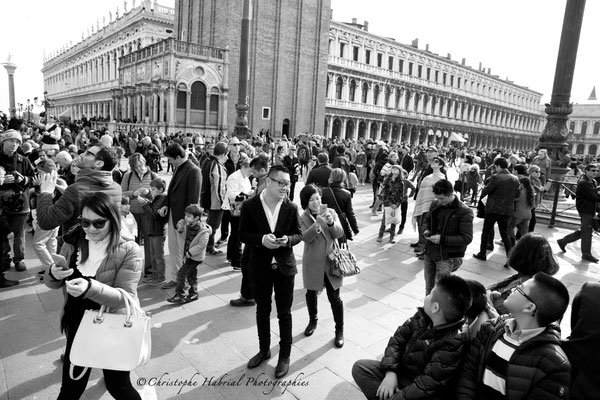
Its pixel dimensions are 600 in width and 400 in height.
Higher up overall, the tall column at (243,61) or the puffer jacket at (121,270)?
the tall column at (243,61)

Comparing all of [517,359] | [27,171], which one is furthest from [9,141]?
[517,359]

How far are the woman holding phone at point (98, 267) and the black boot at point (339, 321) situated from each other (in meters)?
2.03

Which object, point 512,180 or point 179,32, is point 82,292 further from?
point 179,32

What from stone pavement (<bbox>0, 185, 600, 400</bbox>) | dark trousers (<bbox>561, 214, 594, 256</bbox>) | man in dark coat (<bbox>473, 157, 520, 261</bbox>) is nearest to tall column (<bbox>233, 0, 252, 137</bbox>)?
stone pavement (<bbox>0, 185, 600, 400</bbox>)

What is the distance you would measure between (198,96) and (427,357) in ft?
97.0

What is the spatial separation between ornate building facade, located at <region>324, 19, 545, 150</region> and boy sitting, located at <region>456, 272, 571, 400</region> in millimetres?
40099

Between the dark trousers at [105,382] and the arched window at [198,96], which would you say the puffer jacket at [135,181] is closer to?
the dark trousers at [105,382]

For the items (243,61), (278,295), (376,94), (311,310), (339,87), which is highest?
(339,87)

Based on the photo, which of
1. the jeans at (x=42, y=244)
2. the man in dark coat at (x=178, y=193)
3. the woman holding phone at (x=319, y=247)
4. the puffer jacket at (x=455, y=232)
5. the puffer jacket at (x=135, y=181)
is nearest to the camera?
the woman holding phone at (x=319, y=247)

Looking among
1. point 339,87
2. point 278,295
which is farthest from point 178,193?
point 339,87

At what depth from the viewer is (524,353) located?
6.90 ft

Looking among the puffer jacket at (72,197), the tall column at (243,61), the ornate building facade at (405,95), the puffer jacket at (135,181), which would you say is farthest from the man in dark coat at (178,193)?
the ornate building facade at (405,95)

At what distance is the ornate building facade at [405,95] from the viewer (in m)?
45.7

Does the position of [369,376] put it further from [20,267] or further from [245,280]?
[20,267]
